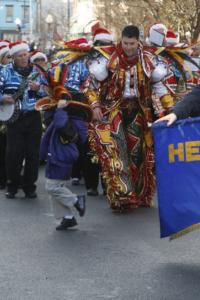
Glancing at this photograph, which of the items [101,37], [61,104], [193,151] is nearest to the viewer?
[193,151]

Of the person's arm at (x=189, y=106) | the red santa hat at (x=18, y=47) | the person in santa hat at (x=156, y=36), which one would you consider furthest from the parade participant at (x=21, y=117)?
the person's arm at (x=189, y=106)

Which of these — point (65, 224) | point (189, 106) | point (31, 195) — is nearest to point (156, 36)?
point (31, 195)

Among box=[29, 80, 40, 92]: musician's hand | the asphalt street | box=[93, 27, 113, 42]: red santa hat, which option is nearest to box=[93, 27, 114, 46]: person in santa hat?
box=[93, 27, 113, 42]: red santa hat

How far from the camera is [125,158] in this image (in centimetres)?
775

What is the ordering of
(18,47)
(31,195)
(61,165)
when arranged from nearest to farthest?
(61,165)
(18,47)
(31,195)

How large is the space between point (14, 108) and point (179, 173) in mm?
3640

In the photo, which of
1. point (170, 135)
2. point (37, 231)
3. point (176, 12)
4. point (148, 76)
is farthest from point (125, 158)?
point (176, 12)

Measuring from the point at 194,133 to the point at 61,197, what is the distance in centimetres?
196

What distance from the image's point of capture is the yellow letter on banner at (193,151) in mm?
5262

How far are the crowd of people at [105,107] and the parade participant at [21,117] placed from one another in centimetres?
1

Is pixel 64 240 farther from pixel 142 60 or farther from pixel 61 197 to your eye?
pixel 142 60

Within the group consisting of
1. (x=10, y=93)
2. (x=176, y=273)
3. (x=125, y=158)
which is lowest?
(x=176, y=273)

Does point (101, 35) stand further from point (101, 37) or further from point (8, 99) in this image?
point (8, 99)

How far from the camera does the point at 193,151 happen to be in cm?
527
